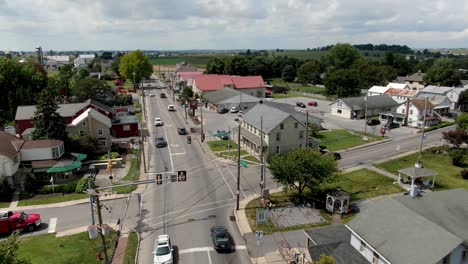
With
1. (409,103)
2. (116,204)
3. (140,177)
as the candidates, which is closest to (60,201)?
(116,204)

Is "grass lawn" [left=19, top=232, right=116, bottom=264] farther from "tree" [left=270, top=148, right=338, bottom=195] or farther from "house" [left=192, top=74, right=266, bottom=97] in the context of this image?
"house" [left=192, top=74, right=266, bottom=97]

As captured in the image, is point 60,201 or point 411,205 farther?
point 60,201


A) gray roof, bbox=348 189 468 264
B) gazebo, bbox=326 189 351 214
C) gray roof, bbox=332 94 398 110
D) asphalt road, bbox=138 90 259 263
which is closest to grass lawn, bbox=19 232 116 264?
asphalt road, bbox=138 90 259 263

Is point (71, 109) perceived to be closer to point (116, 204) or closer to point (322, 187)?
point (116, 204)

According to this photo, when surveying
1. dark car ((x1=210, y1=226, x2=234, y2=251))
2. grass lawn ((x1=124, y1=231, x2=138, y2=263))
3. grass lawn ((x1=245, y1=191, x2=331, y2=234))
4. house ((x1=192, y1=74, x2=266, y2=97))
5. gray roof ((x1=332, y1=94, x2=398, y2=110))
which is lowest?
grass lawn ((x1=124, y1=231, x2=138, y2=263))

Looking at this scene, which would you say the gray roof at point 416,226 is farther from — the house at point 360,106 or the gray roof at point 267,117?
the house at point 360,106

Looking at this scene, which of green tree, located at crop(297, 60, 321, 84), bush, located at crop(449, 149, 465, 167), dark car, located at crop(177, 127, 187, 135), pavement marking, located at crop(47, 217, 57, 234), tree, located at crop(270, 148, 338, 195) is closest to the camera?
pavement marking, located at crop(47, 217, 57, 234)
